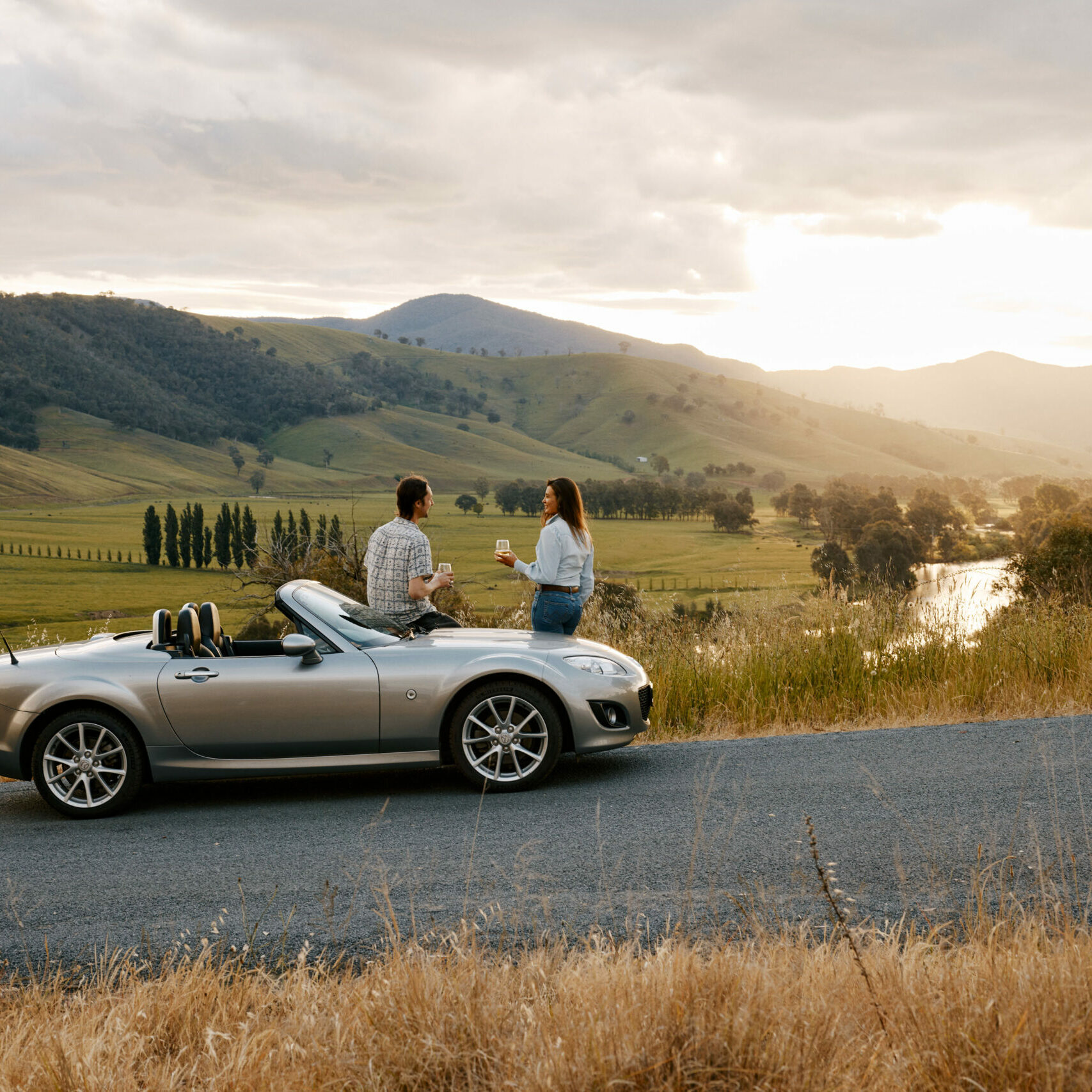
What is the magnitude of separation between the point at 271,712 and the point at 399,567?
1.56 meters

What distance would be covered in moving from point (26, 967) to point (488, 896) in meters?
1.97

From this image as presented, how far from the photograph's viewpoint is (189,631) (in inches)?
259

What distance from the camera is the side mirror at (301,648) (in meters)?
6.20

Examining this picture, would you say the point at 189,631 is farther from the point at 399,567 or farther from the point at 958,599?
the point at 958,599

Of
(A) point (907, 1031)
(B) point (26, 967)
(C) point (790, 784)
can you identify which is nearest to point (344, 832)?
(B) point (26, 967)

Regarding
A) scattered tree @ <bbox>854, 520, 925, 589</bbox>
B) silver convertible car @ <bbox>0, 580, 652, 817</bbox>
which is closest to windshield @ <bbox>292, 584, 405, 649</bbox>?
silver convertible car @ <bbox>0, 580, 652, 817</bbox>

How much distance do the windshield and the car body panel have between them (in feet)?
0.53

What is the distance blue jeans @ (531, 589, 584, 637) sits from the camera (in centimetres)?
798

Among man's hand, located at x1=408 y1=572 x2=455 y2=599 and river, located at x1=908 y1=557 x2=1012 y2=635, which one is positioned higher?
man's hand, located at x1=408 y1=572 x2=455 y2=599

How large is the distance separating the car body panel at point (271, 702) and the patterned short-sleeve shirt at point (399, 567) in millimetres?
919

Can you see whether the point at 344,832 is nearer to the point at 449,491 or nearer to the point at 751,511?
the point at 751,511

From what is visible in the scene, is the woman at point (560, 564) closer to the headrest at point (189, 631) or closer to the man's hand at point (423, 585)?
the man's hand at point (423, 585)

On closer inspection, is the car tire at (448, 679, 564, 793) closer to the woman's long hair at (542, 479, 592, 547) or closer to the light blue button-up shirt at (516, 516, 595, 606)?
the light blue button-up shirt at (516, 516, 595, 606)

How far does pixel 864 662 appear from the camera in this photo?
9.68 meters
